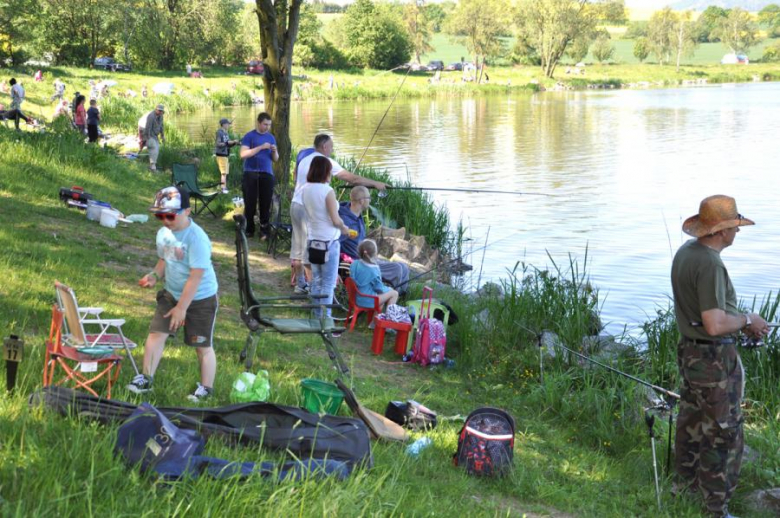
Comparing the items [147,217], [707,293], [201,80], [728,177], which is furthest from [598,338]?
[201,80]

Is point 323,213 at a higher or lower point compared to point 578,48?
lower

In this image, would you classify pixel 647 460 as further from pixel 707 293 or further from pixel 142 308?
pixel 142 308

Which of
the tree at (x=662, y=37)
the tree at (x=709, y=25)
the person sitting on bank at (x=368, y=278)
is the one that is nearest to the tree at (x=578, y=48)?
the tree at (x=662, y=37)

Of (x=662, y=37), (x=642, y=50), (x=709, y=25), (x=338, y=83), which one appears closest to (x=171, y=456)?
(x=338, y=83)

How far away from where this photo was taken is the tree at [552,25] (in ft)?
270

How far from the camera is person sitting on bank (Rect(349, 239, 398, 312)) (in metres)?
7.70

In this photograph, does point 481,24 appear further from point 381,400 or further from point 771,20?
point 381,400

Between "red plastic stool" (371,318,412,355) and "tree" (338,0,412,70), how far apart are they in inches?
2754

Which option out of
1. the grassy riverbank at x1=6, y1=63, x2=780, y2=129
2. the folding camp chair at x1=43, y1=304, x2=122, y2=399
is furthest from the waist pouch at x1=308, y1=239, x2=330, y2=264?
the grassy riverbank at x1=6, y1=63, x2=780, y2=129

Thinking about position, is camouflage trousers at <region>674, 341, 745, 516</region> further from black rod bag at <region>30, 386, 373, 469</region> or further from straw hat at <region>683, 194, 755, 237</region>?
black rod bag at <region>30, 386, 373, 469</region>

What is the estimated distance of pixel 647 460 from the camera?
17.7 feet

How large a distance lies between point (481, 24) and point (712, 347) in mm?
87578

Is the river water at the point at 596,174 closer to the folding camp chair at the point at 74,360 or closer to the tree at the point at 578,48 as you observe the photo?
the folding camp chair at the point at 74,360

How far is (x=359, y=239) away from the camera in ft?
28.9
